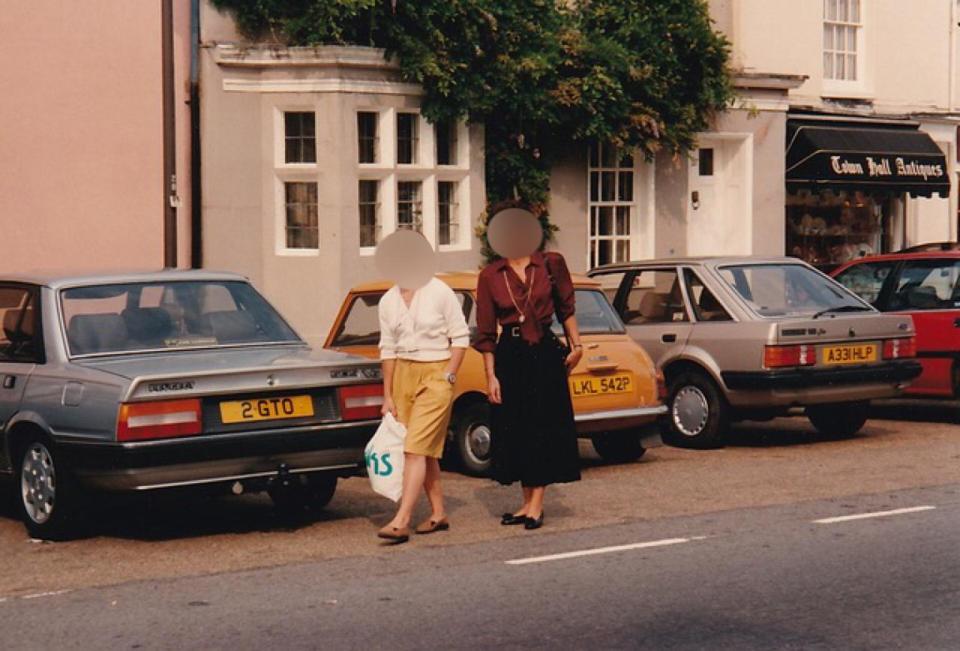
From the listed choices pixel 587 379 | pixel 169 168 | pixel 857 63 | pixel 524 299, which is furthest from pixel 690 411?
pixel 857 63

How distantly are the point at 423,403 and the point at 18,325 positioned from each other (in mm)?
2845

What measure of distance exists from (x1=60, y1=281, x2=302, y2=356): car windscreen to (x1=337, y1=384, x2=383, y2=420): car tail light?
85 cm

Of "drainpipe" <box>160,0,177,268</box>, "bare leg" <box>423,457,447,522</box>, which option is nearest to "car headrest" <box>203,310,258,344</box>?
"bare leg" <box>423,457,447,522</box>

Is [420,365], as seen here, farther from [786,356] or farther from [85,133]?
[85,133]

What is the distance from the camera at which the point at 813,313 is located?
14062 mm

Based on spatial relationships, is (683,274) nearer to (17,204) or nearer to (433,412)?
(433,412)

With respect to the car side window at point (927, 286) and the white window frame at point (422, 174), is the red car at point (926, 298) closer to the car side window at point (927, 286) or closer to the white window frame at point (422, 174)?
the car side window at point (927, 286)

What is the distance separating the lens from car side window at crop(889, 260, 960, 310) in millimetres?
15664

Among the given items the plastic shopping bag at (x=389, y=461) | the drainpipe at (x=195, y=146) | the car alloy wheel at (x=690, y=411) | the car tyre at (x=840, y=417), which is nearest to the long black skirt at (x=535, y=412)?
the plastic shopping bag at (x=389, y=461)

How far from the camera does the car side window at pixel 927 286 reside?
1566cm

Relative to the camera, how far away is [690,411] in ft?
46.5

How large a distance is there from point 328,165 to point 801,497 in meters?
9.40

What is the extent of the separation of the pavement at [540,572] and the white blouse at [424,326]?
43.6 inches

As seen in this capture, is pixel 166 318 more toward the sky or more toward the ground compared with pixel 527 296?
more toward the ground
